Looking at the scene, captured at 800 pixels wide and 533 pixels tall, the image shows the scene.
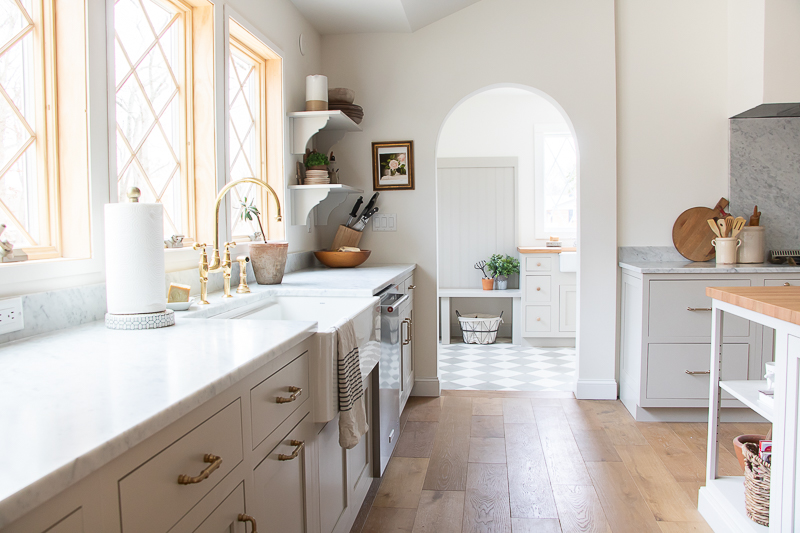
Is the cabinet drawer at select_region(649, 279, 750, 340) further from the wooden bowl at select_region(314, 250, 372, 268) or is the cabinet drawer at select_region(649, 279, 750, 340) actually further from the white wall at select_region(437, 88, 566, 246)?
the white wall at select_region(437, 88, 566, 246)

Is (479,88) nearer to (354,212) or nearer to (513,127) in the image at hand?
(354,212)

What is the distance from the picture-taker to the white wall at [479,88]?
3465mm

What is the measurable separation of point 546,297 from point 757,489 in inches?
132

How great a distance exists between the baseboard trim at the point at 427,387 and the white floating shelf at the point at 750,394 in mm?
1928

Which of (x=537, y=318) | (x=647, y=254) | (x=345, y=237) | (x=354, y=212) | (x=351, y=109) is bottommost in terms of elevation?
(x=537, y=318)

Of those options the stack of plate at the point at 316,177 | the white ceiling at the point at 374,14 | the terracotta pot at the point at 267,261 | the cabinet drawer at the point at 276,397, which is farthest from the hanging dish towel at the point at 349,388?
the white ceiling at the point at 374,14

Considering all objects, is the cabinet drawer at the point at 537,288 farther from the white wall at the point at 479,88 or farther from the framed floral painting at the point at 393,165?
the framed floral painting at the point at 393,165

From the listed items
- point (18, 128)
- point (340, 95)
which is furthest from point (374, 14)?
point (18, 128)

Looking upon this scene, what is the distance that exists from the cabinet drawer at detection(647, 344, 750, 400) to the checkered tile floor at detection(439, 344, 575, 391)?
2.64 ft

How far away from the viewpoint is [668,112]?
3.45 m

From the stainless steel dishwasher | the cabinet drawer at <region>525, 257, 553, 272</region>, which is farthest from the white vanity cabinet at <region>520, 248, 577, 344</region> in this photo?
the stainless steel dishwasher

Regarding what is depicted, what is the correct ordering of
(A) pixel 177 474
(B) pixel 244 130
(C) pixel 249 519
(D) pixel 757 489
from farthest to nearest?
(B) pixel 244 130 < (D) pixel 757 489 < (C) pixel 249 519 < (A) pixel 177 474

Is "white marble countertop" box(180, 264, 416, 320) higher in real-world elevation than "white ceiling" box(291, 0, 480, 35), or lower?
lower

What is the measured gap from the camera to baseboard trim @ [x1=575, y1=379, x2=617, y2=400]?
355 centimetres
